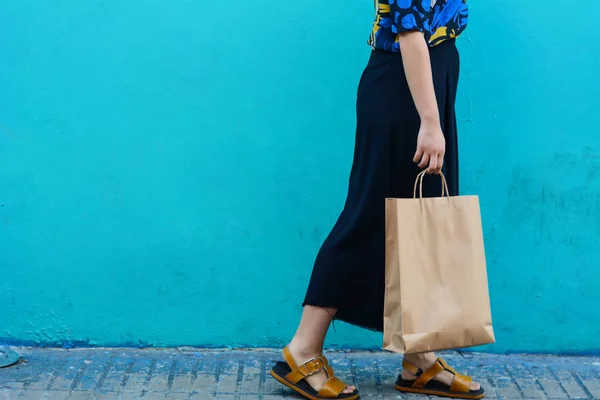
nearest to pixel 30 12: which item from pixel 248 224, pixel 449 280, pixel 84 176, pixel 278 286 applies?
pixel 84 176

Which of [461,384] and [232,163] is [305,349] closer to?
[461,384]

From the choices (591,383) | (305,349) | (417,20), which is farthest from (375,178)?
(591,383)

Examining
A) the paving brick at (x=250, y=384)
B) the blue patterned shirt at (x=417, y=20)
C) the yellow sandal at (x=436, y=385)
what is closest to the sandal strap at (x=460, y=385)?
the yellow sandal at (x=436, y=385)

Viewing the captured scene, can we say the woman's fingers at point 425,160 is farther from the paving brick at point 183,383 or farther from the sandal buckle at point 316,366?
the paving brick at point 183,383

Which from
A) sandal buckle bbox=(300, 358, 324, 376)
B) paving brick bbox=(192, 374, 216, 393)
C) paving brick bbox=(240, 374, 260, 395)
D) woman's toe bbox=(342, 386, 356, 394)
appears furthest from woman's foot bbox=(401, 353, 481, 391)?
paving brick bbox=(192, 374, 216, 393)

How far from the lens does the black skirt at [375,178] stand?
2.75 meters

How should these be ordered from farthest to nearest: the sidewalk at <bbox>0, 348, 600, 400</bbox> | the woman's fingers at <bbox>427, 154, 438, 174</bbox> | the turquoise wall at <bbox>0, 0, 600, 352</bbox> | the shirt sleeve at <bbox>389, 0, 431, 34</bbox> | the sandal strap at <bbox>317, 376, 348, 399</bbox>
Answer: the turquoise wall at <bbox>0, 0, 600, 352</bbox>
the sidewalk at <bbox>0, 348, 600, 400</bbox>
the sandal strap at <bbox>317, 376, 348, 399</bbox>
the woman's fingers at <bbox>427, 154, 438, 174</bbox>
the shirt sleeve at <bbox>389, 0, 431, 34</bbox>

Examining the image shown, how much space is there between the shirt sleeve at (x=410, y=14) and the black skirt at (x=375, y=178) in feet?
0.57

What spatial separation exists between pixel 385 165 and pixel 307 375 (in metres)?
0.78

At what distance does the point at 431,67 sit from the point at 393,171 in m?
0.36

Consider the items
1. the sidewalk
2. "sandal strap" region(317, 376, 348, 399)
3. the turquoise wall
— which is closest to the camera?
"sandal strap" region(317, 376, 348, 399)

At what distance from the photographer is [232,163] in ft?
11.0

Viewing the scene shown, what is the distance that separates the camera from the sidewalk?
303 centimetres

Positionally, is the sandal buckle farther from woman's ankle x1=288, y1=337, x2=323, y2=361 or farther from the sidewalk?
the sidewalk
